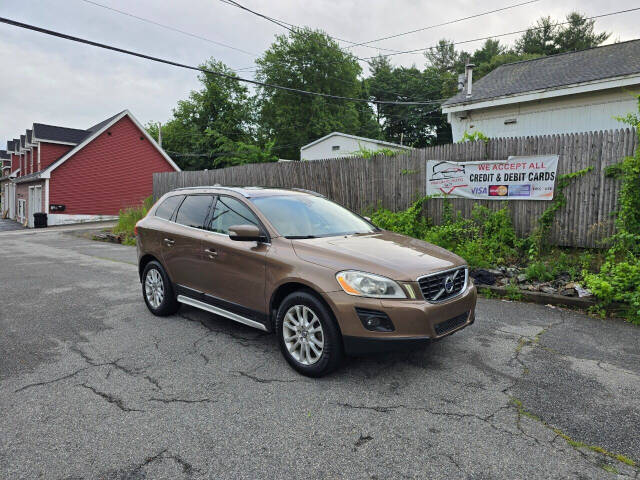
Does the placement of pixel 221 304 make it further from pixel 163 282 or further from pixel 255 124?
pixel 255 124

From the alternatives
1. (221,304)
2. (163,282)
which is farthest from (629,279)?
(163,282)

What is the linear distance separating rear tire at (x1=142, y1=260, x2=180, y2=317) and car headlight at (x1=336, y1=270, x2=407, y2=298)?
9.08ft

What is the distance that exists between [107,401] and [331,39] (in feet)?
163

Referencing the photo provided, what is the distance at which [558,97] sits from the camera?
12.0 meters

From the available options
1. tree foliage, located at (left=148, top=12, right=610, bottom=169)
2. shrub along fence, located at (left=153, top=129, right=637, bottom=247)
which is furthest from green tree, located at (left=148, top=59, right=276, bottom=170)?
shrub along fence, located at (left=153, top=129, right=637, bottom=247)

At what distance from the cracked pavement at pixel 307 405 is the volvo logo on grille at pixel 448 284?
0.72 meters

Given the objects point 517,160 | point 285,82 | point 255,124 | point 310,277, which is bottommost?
point 310,277

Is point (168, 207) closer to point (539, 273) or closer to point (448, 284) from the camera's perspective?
point (448, 284)

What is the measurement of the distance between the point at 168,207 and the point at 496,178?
597cm

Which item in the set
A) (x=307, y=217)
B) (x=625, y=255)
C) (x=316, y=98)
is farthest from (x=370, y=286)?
(x=316, y=98)

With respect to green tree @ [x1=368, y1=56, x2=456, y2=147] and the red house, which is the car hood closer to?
the red house

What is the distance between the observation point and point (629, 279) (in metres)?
5.52

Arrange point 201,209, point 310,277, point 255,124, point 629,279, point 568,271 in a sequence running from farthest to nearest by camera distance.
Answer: point 255,124 → point 568,271 → point 629,279 → point 201,209 → point 310,277

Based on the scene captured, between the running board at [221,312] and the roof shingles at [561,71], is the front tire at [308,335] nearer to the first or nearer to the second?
the running board at [221,312]
